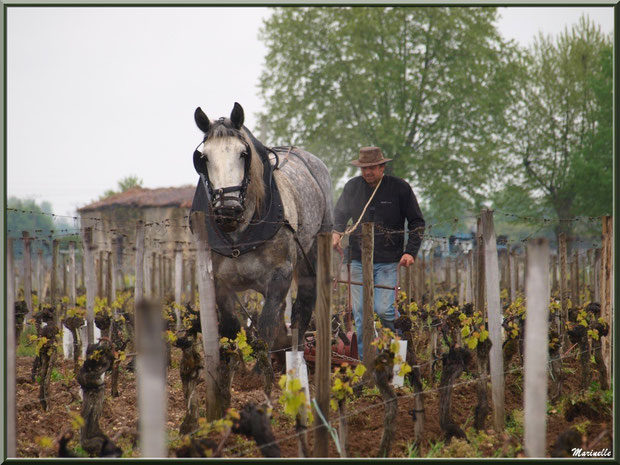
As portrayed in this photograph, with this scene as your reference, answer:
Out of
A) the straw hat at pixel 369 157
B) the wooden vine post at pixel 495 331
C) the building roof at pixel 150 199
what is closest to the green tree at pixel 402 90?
the building roof at pixel 150 199

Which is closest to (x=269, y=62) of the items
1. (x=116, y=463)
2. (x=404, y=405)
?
(x=404, y=405)

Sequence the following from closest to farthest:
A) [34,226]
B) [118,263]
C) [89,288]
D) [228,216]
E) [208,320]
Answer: [208,320] → [228,216] → [89,288] → [118,263] → [34,226]

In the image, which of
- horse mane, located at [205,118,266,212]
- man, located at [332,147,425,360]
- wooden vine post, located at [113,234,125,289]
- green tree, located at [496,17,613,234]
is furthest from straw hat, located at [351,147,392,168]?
green tree, located at [496,17,613,234]

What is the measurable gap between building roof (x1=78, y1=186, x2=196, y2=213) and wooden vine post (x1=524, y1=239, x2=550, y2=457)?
29.3m

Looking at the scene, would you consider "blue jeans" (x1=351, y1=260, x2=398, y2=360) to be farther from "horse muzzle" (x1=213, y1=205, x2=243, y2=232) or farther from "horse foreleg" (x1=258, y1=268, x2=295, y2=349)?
"horse muzzle" (x1=213, y1=205, x2=243, y2=232)

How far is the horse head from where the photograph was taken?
16.6ft

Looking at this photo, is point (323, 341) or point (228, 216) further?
point (228, 216)

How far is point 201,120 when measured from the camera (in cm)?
534

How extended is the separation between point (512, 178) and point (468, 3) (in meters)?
26.8

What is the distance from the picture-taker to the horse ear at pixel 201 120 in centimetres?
532

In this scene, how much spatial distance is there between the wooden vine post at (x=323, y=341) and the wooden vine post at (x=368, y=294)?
1.62m

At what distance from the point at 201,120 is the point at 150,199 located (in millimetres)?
29303

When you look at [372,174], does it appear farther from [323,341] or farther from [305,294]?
[323,341]
